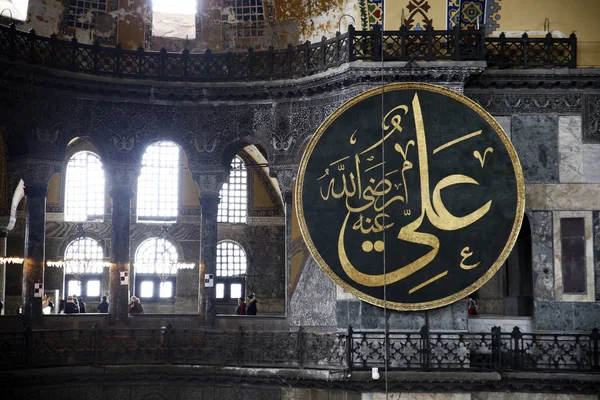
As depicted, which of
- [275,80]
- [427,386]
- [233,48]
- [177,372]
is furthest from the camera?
[233,48]

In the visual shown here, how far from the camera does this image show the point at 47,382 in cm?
1309

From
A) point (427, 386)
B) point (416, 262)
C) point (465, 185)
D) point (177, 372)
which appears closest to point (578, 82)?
point (465, 185)

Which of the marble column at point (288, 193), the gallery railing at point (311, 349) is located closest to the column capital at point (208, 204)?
the marble column at point (288, 193)

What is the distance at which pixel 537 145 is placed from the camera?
46.7 feet

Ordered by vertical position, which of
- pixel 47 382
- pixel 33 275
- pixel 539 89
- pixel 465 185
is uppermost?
pixel 539 89

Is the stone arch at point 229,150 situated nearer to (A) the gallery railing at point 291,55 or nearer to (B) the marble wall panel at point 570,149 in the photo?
(A) the gallery railing at point 291,55

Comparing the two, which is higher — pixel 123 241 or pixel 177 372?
pixel 123 241

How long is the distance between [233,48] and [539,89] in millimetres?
5266

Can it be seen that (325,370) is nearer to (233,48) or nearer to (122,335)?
(122,335)

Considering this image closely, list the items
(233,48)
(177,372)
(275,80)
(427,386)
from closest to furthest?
(427,386), (177,372), (275,80), (233,48)

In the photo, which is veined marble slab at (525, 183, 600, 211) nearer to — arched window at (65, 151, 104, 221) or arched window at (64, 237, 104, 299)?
arched window at (64, 237, 104, 299)

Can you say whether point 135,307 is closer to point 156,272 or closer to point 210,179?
point 210,179

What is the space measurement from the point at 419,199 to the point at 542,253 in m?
2.29

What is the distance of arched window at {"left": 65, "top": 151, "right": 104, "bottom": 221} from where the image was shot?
2262 centimetres
